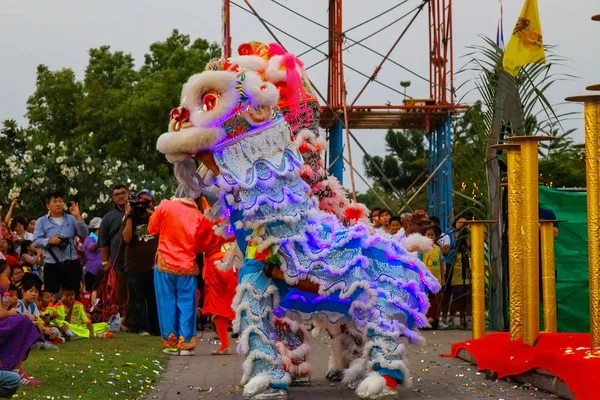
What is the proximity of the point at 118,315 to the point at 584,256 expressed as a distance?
19.4 feet

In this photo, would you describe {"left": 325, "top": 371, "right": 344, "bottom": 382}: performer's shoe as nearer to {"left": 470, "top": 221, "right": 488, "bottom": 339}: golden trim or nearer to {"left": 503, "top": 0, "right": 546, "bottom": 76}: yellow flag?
{"left": 470, "top": 221, "right": 488, "bottom": 339}: golden trim

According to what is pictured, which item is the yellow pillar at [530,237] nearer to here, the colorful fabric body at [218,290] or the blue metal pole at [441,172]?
the colorful fabric body at [218,290]

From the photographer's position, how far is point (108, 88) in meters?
49.0

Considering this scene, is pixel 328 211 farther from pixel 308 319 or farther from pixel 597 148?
pixel 597 148

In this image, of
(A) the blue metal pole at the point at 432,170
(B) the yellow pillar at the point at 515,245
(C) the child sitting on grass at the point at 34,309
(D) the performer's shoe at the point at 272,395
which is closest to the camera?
(D) the performer's shoe at the point at 272,395

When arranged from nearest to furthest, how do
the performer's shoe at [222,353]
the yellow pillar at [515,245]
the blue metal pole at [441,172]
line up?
the yellow pillar at [515,245], the performer's shoe at [222,353], the blue metal pole at [441,172]

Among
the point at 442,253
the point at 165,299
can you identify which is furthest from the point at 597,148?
the point at 442,253

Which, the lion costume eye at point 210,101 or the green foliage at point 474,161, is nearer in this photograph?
the lion costume eye at point 210,101

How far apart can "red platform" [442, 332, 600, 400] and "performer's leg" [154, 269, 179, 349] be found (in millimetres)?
2906

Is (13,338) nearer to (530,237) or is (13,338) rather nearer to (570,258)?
(530,237)

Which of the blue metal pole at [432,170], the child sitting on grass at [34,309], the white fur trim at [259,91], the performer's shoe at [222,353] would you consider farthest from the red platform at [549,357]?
the blue metal pole at [432,170]

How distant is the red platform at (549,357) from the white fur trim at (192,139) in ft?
8.79

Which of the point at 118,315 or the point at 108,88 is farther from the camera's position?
the point at 108,88

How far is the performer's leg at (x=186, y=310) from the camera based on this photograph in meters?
11.5
